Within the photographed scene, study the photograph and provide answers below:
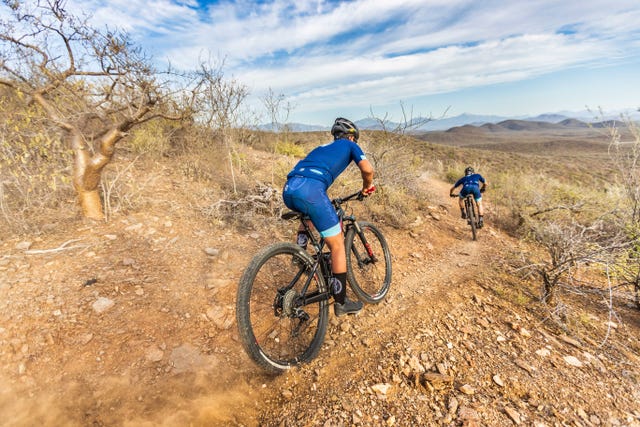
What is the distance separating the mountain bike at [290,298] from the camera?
2.43 meters

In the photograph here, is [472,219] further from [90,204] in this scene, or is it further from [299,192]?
[90,204]

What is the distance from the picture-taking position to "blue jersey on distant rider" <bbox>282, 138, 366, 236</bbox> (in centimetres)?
279

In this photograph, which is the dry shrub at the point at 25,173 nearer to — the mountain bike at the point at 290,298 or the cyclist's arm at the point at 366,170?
the mountain bike at the point at 290,298

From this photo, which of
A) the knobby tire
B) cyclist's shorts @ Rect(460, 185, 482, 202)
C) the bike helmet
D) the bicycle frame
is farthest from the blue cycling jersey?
cyclist's shorts @ Rect(460, 185, 482, 202)

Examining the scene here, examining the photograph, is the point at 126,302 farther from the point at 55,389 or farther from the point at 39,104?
the point at 39,104

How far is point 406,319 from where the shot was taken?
3592 mm

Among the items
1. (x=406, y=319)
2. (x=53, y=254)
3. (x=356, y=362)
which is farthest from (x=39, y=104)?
(x=406, y=319)

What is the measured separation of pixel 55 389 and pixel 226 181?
17.8 ft

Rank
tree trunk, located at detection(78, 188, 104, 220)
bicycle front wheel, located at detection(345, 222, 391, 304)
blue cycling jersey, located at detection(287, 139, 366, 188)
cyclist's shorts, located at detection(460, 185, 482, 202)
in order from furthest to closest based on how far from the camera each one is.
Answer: cyclist's shorts, located at detection(460, 185, 482, 202), tree trunk, located at detection(78, 188, 104, 220), bicycle front wheel, located at detection(345, 222, 391, 304), blue cycling jersey, located at detection(287, 139, 366, 188)

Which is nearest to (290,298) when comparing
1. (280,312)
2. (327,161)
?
(280,312)

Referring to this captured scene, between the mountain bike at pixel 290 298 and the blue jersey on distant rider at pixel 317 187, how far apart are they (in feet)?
0.55

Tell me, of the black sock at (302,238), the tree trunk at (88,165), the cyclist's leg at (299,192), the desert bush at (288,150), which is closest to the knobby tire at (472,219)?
the black sock at (302,238)

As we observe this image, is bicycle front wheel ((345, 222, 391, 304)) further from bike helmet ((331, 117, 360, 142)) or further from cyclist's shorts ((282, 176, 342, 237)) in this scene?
bike helmet ((331, 117, 360, 142))

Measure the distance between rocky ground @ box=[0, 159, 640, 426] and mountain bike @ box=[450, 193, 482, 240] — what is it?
7.06ft
